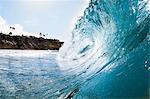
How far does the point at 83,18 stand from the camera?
4539 millimetres

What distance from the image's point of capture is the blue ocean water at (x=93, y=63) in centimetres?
438

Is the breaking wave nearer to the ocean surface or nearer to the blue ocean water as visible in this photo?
the blue ocean water

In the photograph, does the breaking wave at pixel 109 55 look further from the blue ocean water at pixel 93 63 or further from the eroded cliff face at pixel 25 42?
the eroded cliff face at pixel 25 42

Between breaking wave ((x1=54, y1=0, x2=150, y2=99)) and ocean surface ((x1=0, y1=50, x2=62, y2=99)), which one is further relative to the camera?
breaking wave ((x1=54, y1=0, x2=150, y2=99))

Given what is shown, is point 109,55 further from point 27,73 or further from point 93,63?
point 27,73

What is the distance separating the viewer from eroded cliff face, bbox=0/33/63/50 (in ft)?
14.2

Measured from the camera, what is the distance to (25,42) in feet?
14.3

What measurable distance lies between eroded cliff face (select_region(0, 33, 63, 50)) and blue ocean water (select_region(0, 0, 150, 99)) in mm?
70

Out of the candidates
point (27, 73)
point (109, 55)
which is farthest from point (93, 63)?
point (27, 73)

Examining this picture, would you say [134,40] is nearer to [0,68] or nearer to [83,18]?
[83,18]

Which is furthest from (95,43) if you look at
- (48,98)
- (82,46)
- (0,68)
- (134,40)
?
(0,68)

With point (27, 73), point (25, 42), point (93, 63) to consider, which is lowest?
point (27, 73)

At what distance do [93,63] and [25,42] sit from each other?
799mm

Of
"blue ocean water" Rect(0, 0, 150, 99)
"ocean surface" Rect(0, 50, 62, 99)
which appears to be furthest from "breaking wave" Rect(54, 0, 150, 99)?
"ocean surface" Rect(0, 50, 62, 99)
